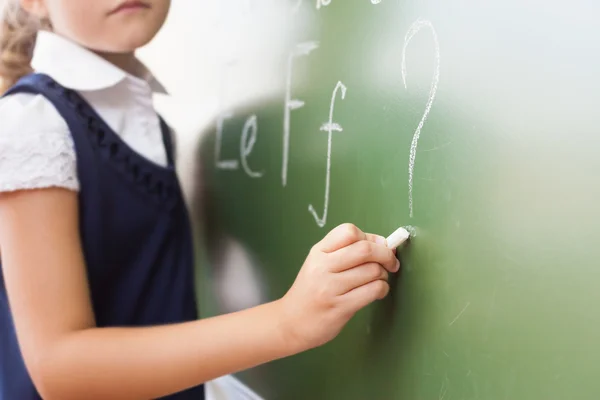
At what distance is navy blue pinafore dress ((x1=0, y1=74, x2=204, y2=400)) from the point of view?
55 cm

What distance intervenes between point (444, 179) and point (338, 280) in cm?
11

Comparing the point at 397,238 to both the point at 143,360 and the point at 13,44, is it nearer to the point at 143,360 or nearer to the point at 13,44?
the point at 143,360

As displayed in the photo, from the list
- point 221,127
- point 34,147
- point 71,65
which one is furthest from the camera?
point 221,127

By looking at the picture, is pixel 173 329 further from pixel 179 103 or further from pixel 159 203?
pixel 179 103

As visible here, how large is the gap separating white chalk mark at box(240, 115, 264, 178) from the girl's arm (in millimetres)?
230

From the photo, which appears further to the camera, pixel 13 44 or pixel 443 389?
pixel 13 44

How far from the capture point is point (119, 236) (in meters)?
0.60

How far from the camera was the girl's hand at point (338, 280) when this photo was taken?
1.33 feet

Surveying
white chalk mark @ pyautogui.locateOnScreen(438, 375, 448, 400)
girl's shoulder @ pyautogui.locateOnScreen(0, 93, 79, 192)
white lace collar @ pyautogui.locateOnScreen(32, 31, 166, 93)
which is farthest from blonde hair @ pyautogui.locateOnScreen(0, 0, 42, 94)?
white chalk mark @ pyautogui.locateOnScreen(438, 375, 448, 400)

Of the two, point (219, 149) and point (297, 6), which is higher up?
point (297, 6)

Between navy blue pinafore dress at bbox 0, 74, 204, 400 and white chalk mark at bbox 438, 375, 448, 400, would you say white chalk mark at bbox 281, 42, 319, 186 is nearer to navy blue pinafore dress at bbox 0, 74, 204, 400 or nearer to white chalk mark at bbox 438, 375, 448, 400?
navy blue pinafore dress at bbox 0, 74, 204, 400

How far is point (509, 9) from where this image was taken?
0.34m

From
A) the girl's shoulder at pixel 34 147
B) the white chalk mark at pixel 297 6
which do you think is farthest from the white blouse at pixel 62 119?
the white chalk mark at pixel 297 6

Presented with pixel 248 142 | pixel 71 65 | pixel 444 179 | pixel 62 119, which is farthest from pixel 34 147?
pixel 444 179
